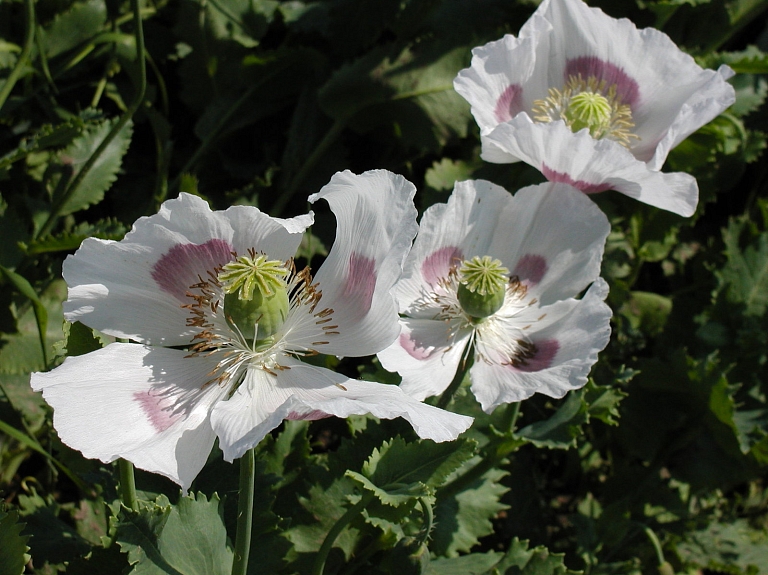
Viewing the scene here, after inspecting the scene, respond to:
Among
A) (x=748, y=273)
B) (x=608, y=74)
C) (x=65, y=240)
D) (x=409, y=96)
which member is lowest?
(x=748, y=273)

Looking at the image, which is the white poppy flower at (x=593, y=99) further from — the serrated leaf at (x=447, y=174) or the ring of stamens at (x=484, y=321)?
the serrated leaf at (x=447, y=174)

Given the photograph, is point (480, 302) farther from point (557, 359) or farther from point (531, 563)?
point (531, 563)

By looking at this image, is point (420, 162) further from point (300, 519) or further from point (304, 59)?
point (300, 519)

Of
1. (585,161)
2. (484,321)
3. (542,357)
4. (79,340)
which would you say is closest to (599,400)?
(542,357)

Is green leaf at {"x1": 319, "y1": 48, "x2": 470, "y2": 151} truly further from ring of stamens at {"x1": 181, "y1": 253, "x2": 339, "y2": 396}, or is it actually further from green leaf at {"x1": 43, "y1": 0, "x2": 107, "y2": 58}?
ring of stamens at {"x1": 181, "y1": 253, "x2": 339, "y2": 396}

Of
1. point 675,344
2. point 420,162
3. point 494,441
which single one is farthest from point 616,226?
point 494,441

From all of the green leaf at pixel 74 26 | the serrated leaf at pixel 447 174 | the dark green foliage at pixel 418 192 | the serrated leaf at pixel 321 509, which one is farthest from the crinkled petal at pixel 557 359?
the green leaf at pixel 74 26
